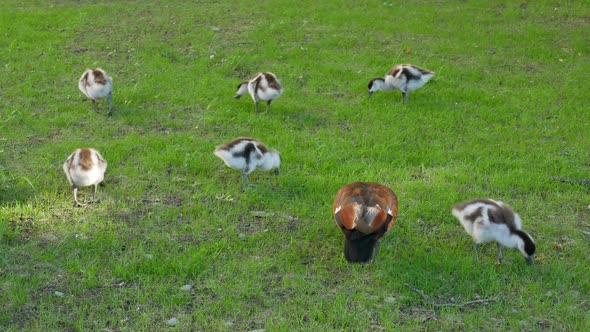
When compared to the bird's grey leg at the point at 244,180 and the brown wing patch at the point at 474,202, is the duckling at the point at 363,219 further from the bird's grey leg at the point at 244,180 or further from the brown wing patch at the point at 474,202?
the bird's grey leg at the point at 244,180

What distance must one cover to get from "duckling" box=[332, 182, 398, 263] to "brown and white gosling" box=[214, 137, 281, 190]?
1.50 m

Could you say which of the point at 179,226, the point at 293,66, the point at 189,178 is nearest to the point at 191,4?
the point at 293,66

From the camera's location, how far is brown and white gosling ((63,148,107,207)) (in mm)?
6676

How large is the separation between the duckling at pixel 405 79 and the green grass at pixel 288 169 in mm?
273

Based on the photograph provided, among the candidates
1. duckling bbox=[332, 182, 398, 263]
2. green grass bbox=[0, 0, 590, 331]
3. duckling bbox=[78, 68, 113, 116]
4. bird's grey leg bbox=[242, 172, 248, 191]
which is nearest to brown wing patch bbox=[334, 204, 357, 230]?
duckling bbox=[332, 182, 398, 263]

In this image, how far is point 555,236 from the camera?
6492 millimetres

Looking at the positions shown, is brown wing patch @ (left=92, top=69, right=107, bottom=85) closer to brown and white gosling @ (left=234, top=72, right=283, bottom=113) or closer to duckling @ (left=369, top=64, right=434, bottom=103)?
brown and white gosling @ (left=234, top=72, right=283, bottom=113)

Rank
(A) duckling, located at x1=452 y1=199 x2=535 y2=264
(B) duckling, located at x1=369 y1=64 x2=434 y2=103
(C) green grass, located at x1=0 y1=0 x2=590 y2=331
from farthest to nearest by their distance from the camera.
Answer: (B) duckling, located at x1=369 y1=64 x2=434 y2=103 < (A) duckling, located at x1=452 y1=199 x2=535 y2=264 < (C) green grass, located at x1=0 y1=0 x2=590 y2=331

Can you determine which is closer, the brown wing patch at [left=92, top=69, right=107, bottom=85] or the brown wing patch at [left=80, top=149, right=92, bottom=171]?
the brown wing patch at [left=80, top=149, right=92, bottom=171]

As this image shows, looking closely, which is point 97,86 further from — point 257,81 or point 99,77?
point 257,81

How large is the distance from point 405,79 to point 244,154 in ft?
11.7

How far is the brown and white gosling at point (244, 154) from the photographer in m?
7.10

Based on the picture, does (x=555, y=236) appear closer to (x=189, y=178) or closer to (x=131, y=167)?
(x=189, y=178)

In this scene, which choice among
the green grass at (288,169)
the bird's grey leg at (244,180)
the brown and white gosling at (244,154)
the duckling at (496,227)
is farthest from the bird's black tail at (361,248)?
the bird's grey leg at (244,180)
